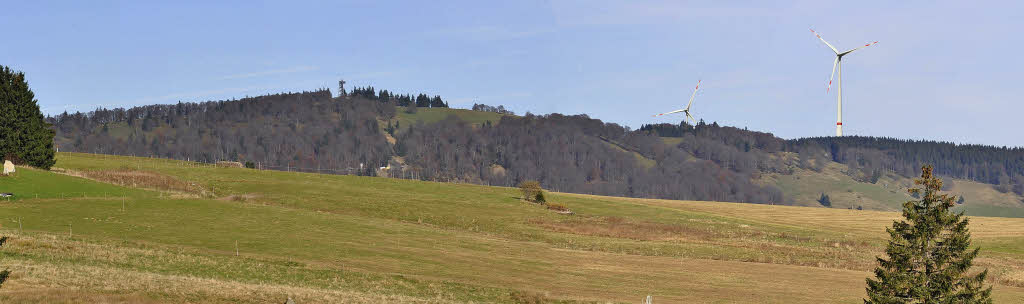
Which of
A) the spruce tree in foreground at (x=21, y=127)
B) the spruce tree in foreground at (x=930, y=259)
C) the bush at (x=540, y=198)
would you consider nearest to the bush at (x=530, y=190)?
the bush at (x=540, y=198)

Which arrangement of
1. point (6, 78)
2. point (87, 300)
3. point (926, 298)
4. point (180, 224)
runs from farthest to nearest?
point (6, 78), point (180, 224), point (926, 298), point (87, 300)

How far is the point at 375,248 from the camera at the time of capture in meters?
63.3

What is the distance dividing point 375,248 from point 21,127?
57337mm

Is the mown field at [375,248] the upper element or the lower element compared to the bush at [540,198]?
lower

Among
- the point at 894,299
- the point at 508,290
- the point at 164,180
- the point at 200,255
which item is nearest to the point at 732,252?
the point at 508,290

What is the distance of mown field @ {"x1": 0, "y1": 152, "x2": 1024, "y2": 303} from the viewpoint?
1652 inches

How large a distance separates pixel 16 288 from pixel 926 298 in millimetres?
37535

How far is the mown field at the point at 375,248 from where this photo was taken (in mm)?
41969

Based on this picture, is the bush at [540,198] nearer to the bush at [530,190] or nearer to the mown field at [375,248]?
the bush at [530,190]

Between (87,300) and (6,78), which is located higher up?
(6,78)

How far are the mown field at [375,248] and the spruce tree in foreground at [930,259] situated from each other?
44.9ft

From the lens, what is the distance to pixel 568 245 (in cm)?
7825

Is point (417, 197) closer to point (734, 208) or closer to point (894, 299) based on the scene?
point (734, 208)

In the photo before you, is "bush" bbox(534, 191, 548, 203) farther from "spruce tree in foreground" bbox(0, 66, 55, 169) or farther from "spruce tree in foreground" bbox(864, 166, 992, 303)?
"spruce tree in foreground" bbox(864, 166, 992, 303)
